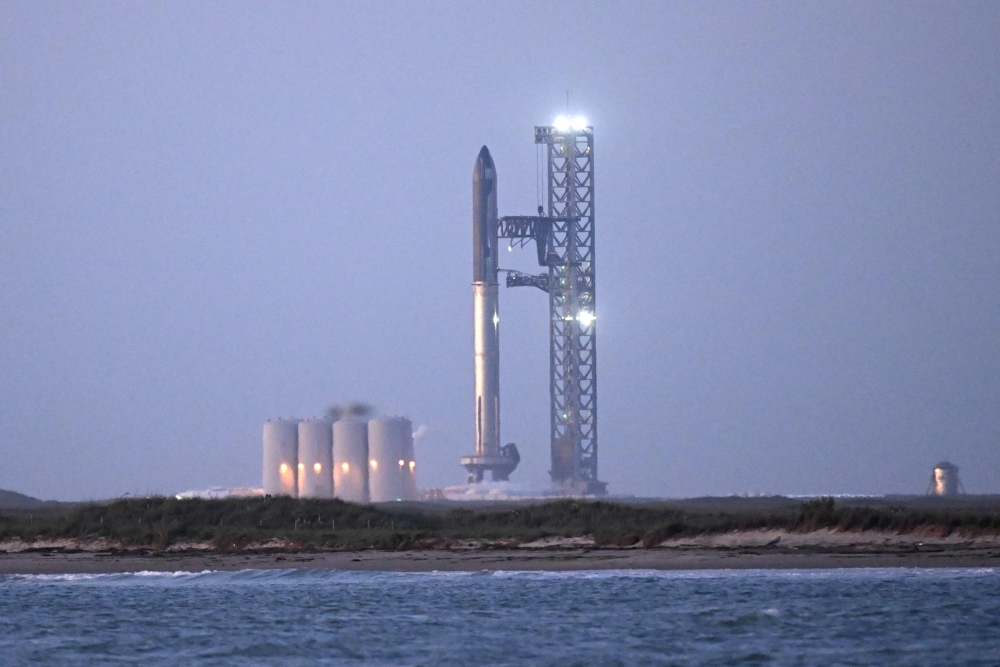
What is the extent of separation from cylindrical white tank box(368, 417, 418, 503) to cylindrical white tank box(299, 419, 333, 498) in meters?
2.29

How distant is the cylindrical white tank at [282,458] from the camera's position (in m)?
87.4

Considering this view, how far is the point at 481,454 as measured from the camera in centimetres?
9900

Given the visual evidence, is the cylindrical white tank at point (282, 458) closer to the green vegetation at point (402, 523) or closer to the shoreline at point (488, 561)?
the green vegetation at point (402, 523)

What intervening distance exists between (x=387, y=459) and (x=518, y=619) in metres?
56.2

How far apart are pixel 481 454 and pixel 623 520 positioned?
4971 centimetres

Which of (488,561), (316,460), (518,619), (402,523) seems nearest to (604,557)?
(488,561)

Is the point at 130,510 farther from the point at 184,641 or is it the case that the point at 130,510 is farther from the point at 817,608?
the point at 817,608

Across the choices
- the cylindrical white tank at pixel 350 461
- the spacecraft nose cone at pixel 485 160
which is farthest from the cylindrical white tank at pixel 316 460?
the spacecraft nose cone at pixel 485 160

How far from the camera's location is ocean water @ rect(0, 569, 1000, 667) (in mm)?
25969

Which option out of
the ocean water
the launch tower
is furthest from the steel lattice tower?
the ocean water

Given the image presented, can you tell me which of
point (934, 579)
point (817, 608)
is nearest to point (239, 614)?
point (817, 608)

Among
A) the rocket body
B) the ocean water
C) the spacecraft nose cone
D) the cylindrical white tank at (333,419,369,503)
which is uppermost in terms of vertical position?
the spacecraft nose cone

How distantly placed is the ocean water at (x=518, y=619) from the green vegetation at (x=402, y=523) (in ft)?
21.6

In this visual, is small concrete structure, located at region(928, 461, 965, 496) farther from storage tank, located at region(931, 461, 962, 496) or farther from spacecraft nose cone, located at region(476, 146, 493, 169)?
spacecraft nose cone, located at region(476, 146, 493, 169)
